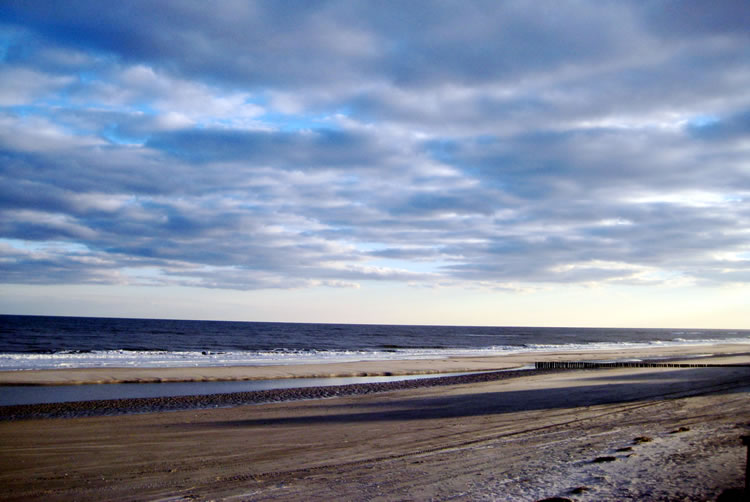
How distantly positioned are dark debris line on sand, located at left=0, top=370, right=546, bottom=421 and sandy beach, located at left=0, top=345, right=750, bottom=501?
3.37 feet

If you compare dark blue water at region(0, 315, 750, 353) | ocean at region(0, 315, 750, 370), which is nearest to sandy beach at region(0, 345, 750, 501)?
ocean at region(0, 315, 750, 370)

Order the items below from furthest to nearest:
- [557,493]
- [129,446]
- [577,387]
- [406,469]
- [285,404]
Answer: [577,387], [285,404], [129,446], [406,469], [557,493]

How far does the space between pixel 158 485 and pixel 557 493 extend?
19.1 ft

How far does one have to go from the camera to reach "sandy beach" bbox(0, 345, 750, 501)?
24.9ft

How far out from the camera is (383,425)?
1339 centimetres

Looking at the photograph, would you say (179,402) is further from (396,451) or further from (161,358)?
(161,358)

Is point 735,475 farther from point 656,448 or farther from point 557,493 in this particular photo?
point 557,493

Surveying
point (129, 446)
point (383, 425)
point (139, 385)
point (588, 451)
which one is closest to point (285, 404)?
point (383, 425)

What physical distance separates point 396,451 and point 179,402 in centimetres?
1003

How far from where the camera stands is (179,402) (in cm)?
1755

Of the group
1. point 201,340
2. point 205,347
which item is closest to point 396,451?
point 205,347

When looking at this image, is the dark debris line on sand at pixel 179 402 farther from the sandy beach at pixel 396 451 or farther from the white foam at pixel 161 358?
the white foam at pixel 161 358

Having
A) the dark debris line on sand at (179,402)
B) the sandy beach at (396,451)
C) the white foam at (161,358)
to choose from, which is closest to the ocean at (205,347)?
the white foam at (161,358)

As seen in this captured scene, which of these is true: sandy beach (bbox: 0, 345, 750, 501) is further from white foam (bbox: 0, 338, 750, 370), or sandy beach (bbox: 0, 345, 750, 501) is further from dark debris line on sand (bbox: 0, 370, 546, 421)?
white foam (bbox: 0, 338, 750, 370)
